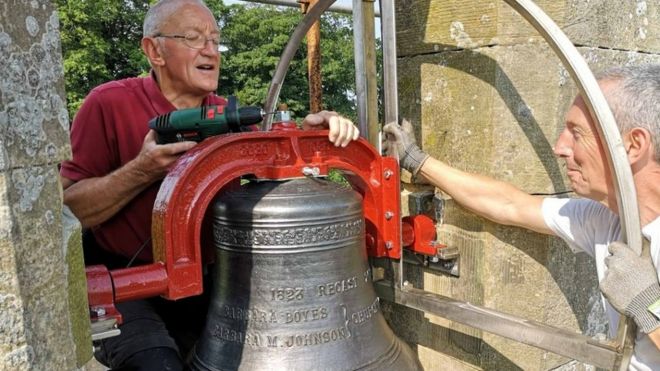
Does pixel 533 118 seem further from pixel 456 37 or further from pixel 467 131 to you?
pixel 456 37

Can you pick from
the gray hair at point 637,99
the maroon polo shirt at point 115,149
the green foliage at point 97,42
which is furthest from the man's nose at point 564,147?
the green foliage at point 97,42

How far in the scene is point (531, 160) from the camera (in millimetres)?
1817

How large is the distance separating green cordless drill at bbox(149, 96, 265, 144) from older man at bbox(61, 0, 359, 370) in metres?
0.06

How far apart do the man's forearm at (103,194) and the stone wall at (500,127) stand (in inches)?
37.9

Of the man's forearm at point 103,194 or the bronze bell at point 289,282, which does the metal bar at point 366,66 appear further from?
the man's forearm at point 103,194

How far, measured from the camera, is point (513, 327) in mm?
1581

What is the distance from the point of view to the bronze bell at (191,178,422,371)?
4.43 ft

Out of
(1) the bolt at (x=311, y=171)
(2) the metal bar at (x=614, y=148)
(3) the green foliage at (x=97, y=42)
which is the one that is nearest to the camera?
(2) the metal bar at (x=614, y=148)

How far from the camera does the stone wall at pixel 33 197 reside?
83 cm

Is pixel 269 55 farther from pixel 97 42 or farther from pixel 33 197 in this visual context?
pixel 33 197

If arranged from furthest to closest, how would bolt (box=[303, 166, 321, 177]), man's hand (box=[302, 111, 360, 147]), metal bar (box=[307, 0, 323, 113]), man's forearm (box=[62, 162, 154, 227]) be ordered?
metal bar (box=[307, 0, 323, 113]) < man's forearm (box=[62, 162, 154, 227]) < man's hand (box=[302, 111, 360, 147]) < bolt (box=[303, 166, 321, 177])

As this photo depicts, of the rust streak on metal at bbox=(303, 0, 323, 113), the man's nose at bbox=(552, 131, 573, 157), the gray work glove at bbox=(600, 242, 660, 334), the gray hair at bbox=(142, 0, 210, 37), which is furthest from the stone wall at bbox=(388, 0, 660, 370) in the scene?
the rust streak on metal at bbox=(303, 0, 323, 113)

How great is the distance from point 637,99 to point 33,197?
1312mm

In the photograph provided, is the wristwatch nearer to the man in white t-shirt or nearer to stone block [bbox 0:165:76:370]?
the man in white t-shirt
